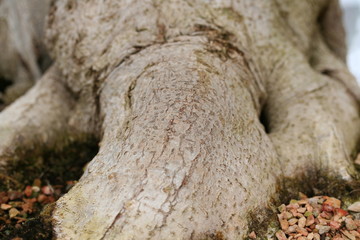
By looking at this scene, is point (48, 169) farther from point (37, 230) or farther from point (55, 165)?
point (37, 230)

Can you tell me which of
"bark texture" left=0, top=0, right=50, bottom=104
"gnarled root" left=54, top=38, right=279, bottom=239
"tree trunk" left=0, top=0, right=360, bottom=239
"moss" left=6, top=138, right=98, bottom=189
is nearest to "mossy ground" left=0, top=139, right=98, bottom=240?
"moss" left=6, top=138, right=98, bottom=189

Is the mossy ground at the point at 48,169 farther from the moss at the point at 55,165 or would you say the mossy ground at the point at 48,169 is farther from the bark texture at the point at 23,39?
the bark texture at the point at 23,39

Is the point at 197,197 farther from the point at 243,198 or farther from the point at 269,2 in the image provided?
the point at 269,2

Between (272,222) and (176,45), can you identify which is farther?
(176,45)

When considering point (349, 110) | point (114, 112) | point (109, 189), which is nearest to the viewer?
point (109, 189)

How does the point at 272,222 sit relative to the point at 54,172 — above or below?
below

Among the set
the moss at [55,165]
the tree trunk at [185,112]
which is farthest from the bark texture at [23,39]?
the moss at [55,165]

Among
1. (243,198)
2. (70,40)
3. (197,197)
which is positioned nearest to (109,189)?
(197,197)

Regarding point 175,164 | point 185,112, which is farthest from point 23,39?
point 175,164

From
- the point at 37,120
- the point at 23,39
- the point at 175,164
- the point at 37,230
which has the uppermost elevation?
the point at 23,39
